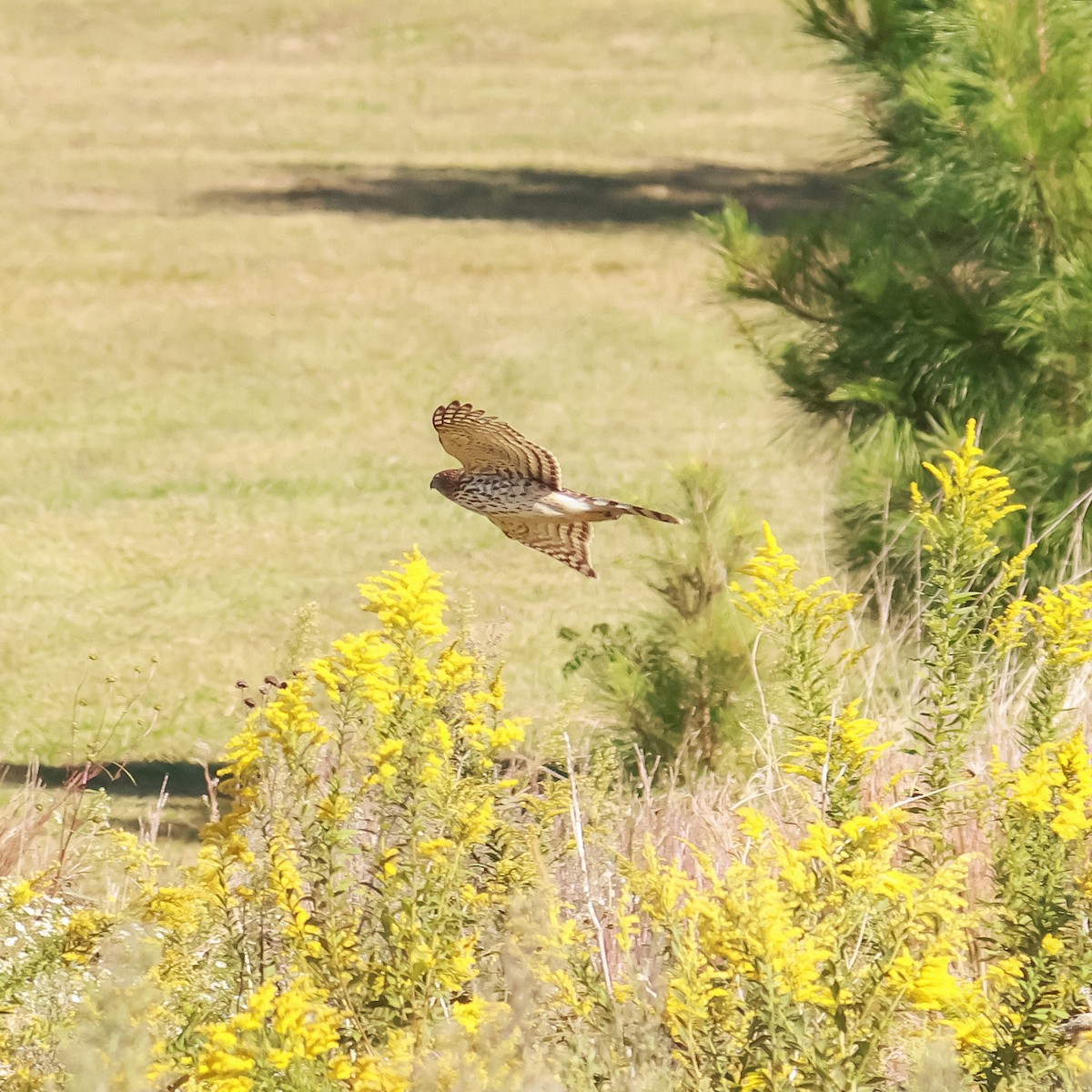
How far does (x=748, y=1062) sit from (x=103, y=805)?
1857mm

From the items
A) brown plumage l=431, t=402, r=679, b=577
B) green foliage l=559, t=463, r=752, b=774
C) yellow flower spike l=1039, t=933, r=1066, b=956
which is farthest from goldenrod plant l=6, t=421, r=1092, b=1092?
green foliage l=559, t=463, r=752, b=774

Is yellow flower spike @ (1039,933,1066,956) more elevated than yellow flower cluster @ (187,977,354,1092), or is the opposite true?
yellow flower spike @ (1039,933,1066,956)

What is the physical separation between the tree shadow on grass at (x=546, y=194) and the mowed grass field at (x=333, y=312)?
0.08 m

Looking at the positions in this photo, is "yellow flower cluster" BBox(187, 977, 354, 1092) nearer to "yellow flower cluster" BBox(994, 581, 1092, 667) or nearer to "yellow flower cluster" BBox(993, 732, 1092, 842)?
"yellow flower cluster" BBox(993, 732, 1092, 842)

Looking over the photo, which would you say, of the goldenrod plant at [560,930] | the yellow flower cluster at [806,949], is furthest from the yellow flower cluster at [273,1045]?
the yellow flower cluster at [806,949]

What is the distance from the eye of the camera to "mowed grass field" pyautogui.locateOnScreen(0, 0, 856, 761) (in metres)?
9.72

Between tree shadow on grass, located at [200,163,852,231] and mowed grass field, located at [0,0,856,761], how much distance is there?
79mm

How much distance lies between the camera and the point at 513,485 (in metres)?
3.80

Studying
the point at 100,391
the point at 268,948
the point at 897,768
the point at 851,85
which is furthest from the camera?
the point at 100,391

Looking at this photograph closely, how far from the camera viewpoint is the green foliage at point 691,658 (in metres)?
5.55

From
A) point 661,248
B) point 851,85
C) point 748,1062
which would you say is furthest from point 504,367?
point 748,1062

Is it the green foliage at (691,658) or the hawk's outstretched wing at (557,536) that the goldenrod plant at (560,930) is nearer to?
the hawk's outstretched wing at (557,536)

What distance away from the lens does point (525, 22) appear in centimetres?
3234

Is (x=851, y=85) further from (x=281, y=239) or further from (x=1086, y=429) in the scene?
(x=281, y=239)
